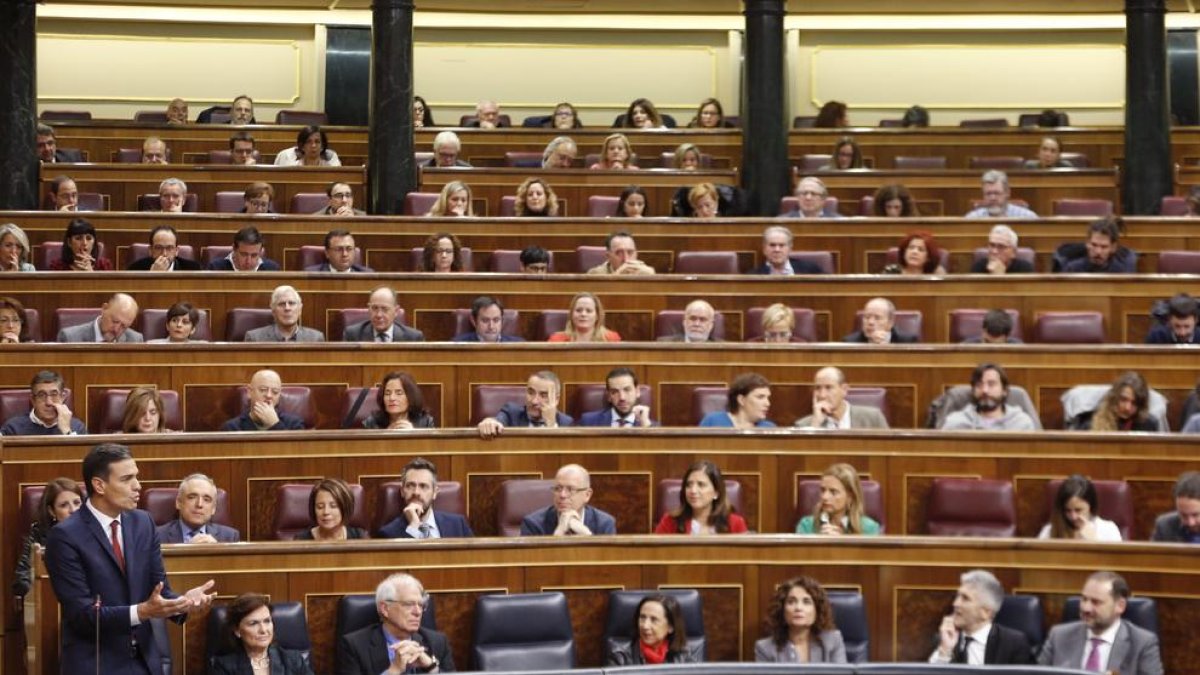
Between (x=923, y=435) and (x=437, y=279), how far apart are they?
2291 millimetres

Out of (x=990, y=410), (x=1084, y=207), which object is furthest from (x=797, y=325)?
(x=1084, y=207)

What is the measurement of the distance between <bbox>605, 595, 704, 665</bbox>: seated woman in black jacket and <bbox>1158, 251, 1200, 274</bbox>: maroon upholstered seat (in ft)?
11.8

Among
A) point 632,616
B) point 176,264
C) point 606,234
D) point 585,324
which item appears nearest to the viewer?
point 632,616

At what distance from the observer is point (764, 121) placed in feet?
31.7

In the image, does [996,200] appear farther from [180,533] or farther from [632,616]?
[180,533]

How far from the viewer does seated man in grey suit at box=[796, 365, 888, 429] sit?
6434mm

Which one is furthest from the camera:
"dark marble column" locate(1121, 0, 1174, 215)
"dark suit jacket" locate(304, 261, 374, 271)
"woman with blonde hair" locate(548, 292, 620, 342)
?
"dark marble column" locate(1121, 0, 1174, 215)

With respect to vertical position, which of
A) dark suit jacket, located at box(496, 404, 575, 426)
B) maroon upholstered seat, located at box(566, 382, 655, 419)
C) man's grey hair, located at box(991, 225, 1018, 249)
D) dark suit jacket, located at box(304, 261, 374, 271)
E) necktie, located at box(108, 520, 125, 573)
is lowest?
necktie, located at box(108, 520, 125, 573)

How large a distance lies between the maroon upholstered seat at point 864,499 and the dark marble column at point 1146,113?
3951 mm

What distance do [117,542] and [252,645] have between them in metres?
0.49

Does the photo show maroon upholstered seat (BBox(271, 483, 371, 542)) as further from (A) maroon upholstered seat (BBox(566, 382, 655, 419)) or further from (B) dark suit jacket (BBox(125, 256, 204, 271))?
(B) dark suit jacket (BBox(125, 256, 204, 271))

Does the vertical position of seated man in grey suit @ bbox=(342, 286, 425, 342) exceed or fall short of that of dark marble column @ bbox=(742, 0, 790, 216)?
it falls short

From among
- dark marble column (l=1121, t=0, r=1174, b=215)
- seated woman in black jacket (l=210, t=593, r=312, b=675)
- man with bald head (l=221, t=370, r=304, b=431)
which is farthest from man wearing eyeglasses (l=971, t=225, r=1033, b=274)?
seated woman in black jacket (l=210, t=593, r=312, b=675)

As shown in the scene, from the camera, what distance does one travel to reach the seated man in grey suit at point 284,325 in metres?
7.04
